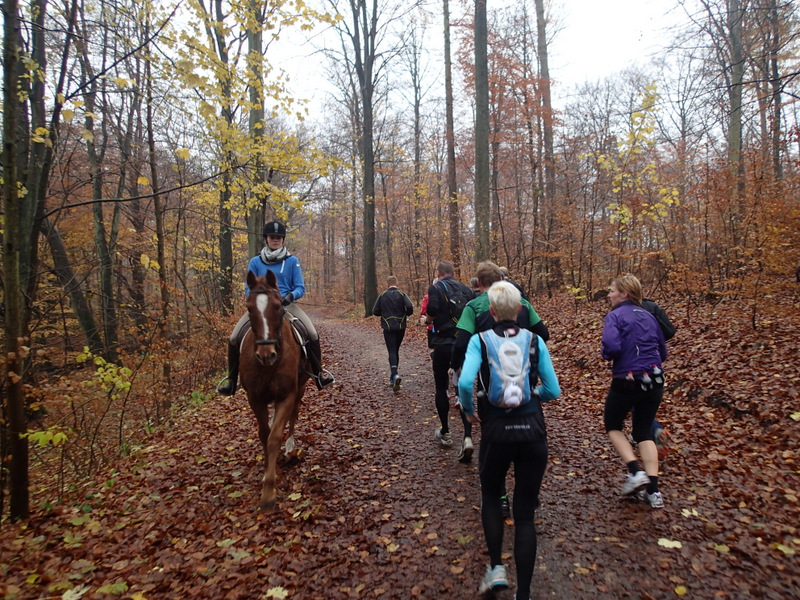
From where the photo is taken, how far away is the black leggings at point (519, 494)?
2975 millimetres

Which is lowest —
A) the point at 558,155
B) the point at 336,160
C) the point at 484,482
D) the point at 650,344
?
the point at 484,482

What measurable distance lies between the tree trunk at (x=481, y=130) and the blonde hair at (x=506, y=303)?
958 centimetres

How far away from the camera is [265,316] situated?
191 inches

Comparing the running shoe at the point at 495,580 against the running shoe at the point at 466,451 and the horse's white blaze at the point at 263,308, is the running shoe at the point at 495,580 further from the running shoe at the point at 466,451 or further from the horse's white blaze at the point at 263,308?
the horse's white blaze at the point at 263,308

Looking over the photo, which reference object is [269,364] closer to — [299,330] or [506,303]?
[299,330]

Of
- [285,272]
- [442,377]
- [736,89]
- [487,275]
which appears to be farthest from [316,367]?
[736,89]

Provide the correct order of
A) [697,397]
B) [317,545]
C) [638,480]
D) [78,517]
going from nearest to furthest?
[317,545], [638,480], [78,517], [697,397]

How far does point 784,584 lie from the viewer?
10.5 ft

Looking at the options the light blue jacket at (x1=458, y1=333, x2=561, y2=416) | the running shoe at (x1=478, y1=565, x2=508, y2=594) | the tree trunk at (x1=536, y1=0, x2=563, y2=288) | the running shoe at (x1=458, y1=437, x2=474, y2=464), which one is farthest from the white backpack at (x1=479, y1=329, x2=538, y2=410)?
the tree trunk at (x1=536, y1=0, x2=563, y2=288)

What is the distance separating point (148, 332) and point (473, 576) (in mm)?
7755

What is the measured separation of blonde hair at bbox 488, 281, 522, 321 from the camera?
10.4 ft

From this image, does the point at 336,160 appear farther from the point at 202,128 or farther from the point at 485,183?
the point at 485,183

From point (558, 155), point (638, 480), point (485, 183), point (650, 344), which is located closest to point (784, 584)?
point (638, 480)

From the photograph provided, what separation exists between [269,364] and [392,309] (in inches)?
185
